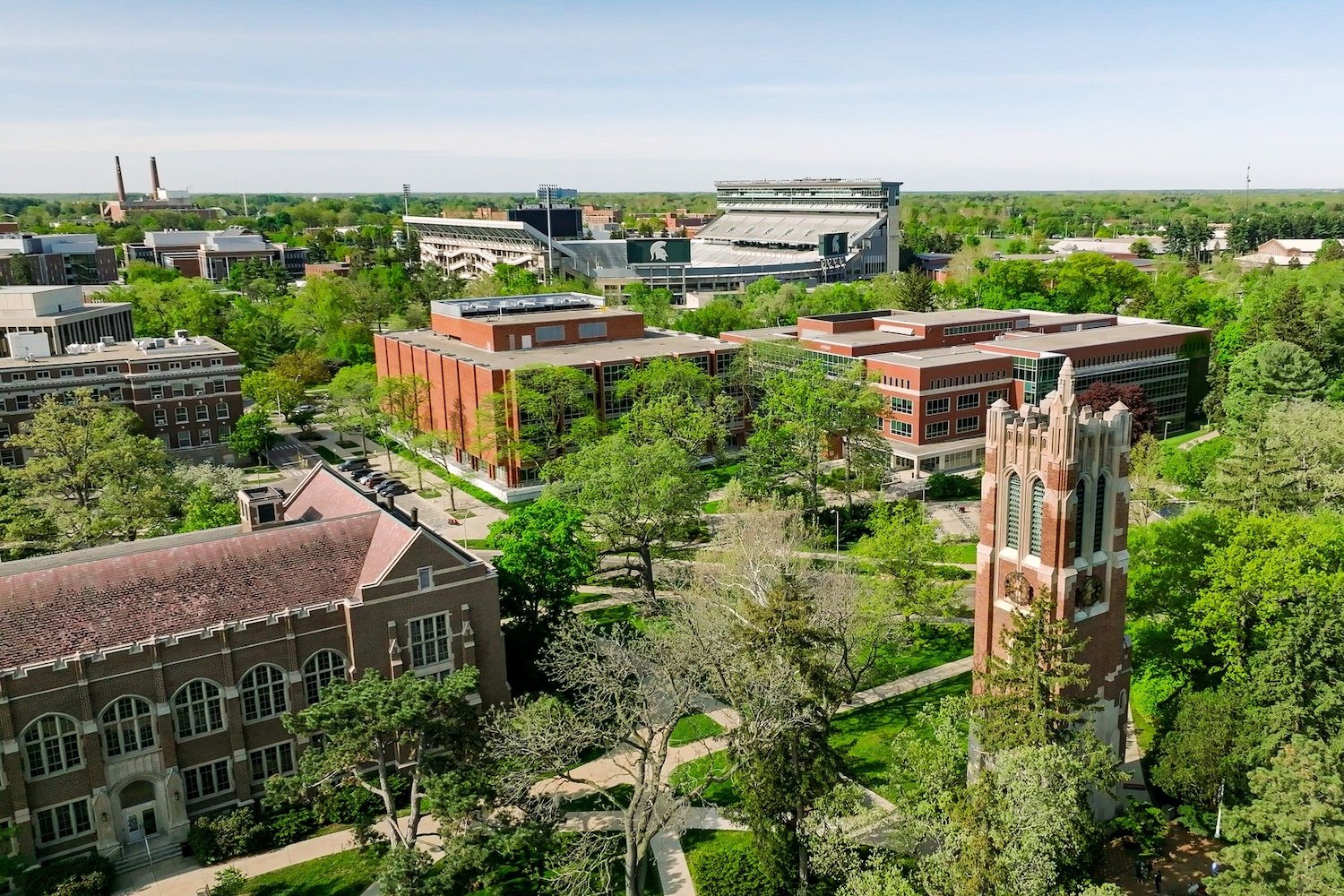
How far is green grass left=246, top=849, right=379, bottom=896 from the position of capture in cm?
3597

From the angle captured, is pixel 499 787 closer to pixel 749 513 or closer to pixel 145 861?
pixel 145 861

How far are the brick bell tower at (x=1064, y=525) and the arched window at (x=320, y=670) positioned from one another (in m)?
26.2

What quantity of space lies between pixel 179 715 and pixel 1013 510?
32838mm

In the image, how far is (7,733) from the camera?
3547cm

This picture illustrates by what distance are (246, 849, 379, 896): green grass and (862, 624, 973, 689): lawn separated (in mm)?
24314

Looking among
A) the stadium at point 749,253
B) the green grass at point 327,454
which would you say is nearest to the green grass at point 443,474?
the green grass at point 327,454

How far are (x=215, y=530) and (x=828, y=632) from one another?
97.6 ft

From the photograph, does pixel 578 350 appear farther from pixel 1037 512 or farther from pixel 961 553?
pixel 1037 512

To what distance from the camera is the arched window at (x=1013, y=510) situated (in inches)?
1414

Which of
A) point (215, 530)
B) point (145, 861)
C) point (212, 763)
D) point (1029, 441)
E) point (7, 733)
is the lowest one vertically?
point (145, 861)

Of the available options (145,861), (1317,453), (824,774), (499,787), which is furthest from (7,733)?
(1317,453)

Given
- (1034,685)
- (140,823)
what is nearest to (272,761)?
(140,823)

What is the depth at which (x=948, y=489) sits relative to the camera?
261 ft

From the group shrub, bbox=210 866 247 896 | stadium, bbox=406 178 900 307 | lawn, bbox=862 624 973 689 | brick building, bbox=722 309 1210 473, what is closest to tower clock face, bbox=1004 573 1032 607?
lawn, bbox=862 624 973 689
